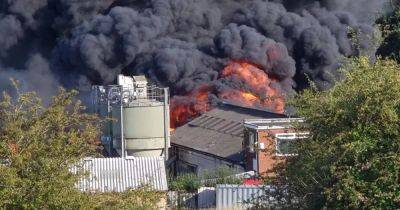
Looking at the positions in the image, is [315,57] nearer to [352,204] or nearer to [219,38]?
[219,38]

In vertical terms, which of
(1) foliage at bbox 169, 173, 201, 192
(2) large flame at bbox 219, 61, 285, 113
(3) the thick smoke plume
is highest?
(3) the thick smoke plume

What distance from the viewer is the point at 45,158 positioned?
41.6 ft

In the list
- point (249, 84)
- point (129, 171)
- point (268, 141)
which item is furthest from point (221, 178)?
point (249, 84)

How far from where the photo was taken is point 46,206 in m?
12.5

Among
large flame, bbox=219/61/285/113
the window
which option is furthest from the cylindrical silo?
the window

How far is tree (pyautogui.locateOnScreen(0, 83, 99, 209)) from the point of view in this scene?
12.4m

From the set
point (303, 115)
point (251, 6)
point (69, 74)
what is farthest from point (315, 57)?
point (303, 115)

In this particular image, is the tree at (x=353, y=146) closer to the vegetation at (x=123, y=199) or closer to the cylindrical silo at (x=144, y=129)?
the vegetation at (x=123, y=199)

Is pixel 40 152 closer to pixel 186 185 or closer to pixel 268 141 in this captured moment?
pixel 268 141

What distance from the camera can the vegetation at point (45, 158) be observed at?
12.4 meters

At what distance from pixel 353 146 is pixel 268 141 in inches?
138

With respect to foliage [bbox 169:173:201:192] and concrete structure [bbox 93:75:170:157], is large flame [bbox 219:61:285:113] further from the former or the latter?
foliage [bbox 169:173:201:192]

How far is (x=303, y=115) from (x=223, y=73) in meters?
39.0

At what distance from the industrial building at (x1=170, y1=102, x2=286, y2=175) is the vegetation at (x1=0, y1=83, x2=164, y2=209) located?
2187 centimetres
